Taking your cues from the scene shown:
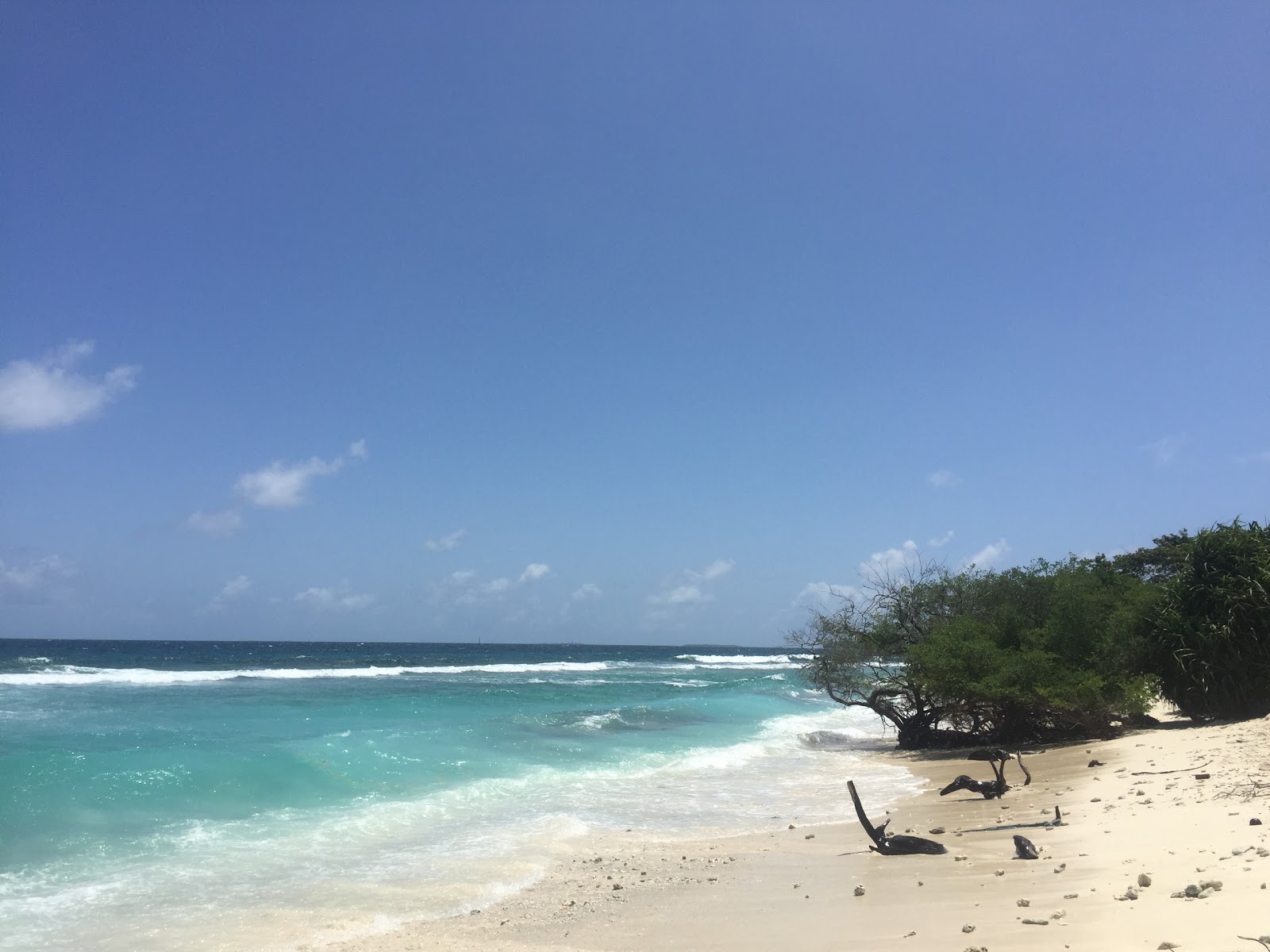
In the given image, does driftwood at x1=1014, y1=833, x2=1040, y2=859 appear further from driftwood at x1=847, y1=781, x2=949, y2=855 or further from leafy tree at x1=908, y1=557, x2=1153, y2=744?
leafy tree at x1=908, y1=557, x2=1153, y2=744

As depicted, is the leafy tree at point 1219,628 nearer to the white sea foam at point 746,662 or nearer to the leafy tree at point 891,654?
the leafy tree at point 891,654

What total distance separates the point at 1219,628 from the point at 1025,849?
13059 mm

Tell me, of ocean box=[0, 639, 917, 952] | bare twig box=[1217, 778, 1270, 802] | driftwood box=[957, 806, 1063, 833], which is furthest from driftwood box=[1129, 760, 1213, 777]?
ocean box=[0, 639, 917, 952]

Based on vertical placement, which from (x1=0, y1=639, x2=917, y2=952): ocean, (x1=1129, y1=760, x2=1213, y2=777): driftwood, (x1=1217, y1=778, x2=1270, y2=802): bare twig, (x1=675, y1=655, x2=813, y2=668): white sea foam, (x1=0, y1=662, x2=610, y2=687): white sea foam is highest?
(x1=1217, y1=778, x2=1270, y2=802): bare twig

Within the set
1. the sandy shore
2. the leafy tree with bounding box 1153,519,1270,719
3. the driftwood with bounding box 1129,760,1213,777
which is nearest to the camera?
the sandy shore

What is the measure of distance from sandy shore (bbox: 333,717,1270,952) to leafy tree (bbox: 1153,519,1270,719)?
6.06 metres

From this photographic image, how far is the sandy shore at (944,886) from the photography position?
662cm

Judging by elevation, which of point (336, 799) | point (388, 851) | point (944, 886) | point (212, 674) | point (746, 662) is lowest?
point (746, 662)

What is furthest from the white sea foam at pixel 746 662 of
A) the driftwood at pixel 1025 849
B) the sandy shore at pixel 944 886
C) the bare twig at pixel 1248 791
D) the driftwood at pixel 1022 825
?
the driftwood at pixel 1025 849

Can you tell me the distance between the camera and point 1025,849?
938cm

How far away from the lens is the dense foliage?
19.1m

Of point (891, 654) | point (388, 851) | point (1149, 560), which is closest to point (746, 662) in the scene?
point (1149, 560)

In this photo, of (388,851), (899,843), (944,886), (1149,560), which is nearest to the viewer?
(944,886)

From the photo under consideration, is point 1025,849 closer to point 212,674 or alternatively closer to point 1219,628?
point 1219,628
